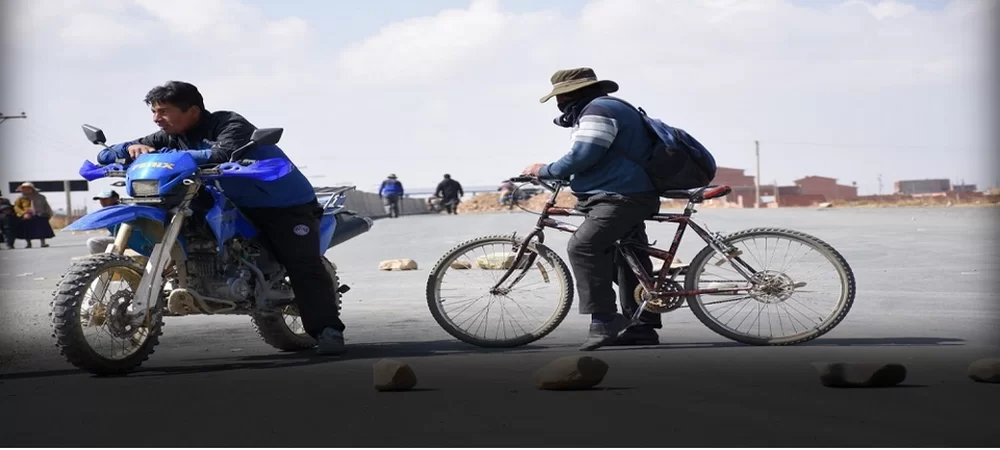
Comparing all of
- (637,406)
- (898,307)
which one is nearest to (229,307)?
(637,406)

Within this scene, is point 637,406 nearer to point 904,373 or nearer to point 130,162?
point 904,373

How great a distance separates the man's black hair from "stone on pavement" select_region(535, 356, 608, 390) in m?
2.70

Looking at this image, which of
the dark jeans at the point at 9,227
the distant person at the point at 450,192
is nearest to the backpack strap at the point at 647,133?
the dark jeans at the point at 9,227

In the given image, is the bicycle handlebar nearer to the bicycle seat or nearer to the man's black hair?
the bicycle seat

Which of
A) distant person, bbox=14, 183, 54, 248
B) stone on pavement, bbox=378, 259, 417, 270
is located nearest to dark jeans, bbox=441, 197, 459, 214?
distant person, bbox=14, 183, 54, 248

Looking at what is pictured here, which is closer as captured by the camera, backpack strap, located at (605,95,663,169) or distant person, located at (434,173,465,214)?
backpack strap, located at (605,95,663,169)

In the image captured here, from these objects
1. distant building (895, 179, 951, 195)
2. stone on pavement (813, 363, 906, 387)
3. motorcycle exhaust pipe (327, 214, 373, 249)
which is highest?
motorcycle exhaust pipe (327, 214, 373, 249)

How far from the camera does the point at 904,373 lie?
6184 mm

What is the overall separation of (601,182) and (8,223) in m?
23.4

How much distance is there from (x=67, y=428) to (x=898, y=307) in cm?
720

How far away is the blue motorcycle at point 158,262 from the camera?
23.0 ft

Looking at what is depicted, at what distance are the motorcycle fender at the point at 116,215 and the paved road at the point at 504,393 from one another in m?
0.80

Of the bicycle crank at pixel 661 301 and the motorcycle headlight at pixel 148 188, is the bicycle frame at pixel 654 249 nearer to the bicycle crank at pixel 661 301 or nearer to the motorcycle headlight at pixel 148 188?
the bicycle crank at pixel 661 301

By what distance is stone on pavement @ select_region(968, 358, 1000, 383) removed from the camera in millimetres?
6211
